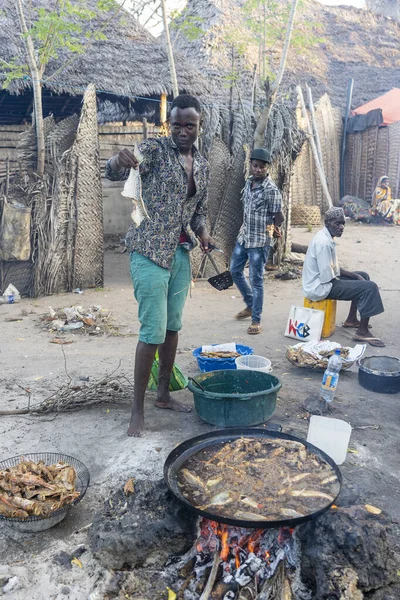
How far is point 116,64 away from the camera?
1008 centimetres

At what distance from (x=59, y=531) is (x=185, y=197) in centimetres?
200

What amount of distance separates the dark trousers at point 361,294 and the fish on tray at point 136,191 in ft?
9.48

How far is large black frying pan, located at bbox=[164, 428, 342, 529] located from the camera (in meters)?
2.13

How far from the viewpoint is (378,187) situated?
14391 millimetres

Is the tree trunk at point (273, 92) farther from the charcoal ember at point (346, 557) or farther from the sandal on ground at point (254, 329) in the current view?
the charcoal ember at point (346, 557)

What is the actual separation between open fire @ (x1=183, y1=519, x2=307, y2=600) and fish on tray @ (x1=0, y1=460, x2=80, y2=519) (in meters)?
0.70

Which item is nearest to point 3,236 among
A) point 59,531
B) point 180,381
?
point 180,381

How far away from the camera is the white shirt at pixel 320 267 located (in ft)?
17.1

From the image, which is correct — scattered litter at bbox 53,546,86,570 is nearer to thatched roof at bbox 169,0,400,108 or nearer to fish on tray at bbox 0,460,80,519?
fish on tray at bbox 0,460,80,519

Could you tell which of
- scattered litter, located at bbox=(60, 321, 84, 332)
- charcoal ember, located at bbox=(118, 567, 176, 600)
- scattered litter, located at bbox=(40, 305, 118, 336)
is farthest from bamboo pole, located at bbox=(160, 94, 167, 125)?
charcoal ember, located at bbox=(118, 567, 176, 600)

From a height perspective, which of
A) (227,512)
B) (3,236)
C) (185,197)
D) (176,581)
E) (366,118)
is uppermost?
(366,118)

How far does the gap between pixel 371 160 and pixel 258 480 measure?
1469cm

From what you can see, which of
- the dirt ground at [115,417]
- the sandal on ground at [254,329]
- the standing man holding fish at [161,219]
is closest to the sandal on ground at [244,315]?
the dirt ground at [115,417]

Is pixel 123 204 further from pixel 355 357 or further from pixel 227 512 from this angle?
pixel 227 512
